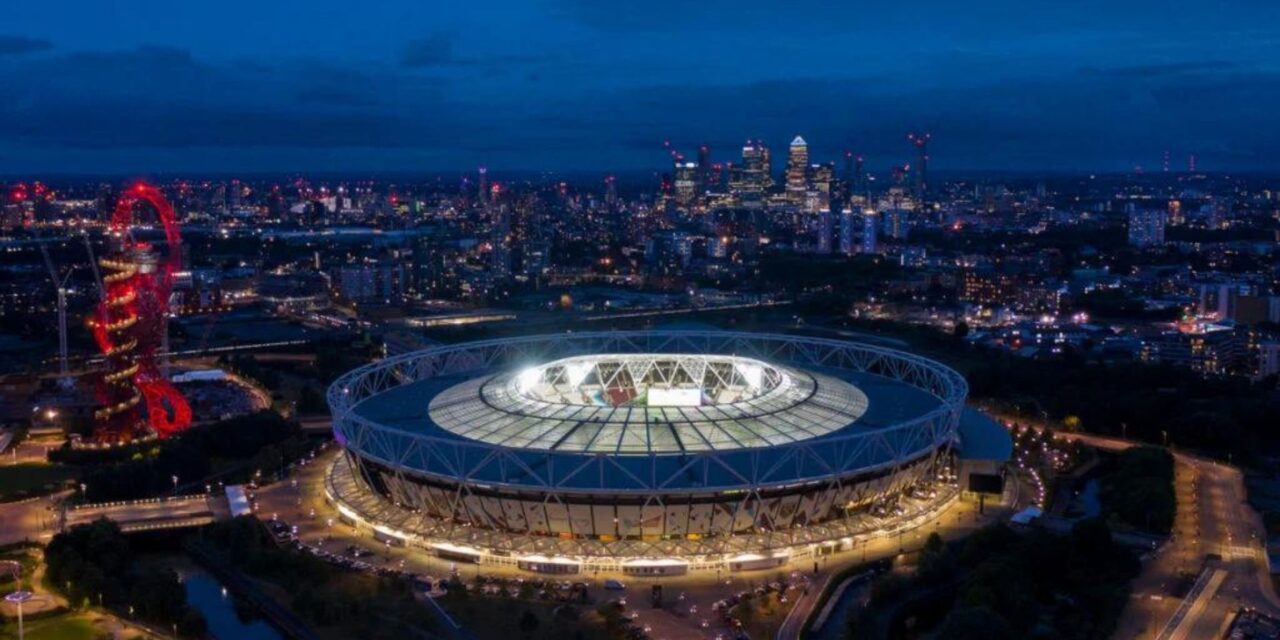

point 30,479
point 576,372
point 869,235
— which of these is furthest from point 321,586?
point 869,235

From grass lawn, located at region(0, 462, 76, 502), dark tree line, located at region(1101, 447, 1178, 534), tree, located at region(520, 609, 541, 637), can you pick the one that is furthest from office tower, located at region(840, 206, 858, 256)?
tree, located at region(520, 609, 541, 637)

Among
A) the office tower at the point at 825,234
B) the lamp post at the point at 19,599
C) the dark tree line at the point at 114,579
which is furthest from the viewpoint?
the office tower at the point at 825,234

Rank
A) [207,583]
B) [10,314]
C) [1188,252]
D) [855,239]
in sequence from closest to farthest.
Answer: [207,583], [10,314], [1188,252], [855,239]

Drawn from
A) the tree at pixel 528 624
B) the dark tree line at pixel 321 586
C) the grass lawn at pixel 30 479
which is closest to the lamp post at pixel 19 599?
the dark tree line at pixel 321 586

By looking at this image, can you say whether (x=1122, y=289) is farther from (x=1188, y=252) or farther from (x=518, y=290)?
(x=518, y=290)

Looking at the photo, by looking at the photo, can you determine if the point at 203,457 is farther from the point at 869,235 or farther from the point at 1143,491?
the point at 869,235

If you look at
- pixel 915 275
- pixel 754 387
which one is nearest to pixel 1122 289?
pixel 915 275

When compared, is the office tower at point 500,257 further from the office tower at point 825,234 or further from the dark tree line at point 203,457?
the dark tree line at point 203,457
